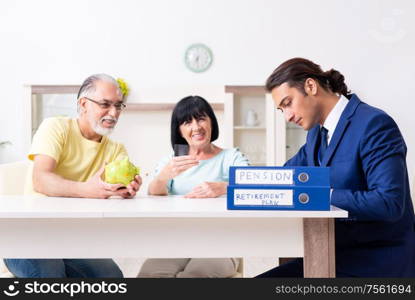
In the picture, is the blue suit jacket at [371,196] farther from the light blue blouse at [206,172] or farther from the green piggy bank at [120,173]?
the light blue blouse at [206,172]

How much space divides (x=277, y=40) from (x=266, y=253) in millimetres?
4806

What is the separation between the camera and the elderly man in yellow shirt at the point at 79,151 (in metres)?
2.33

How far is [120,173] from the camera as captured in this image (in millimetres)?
2154

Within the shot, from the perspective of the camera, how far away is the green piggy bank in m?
2.16

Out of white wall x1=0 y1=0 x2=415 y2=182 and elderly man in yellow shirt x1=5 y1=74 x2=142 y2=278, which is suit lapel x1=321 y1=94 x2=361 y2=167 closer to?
elderly man in yellow shirt x1=5 y1=74 x2=142 y2=278

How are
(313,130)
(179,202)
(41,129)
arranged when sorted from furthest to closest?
(41,129)
(313,130)
(179,202)

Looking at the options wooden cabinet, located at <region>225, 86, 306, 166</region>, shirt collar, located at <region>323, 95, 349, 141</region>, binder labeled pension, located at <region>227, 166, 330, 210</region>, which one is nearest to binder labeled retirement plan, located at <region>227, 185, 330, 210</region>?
binder labeled pension, located at <region>227, 166, 330, 210</region>

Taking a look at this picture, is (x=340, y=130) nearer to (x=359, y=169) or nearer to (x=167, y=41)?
(x=359, y=169)

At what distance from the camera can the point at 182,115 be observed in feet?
9.35

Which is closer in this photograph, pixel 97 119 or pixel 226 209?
pixel 226 209

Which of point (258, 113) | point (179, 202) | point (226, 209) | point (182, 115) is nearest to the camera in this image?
point (226, 209)

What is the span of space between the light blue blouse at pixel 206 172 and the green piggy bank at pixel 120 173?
2.16 ft

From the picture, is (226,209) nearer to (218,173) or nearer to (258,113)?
(218,173)

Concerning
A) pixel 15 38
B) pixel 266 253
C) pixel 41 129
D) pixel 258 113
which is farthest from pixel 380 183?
pixel 15 38
